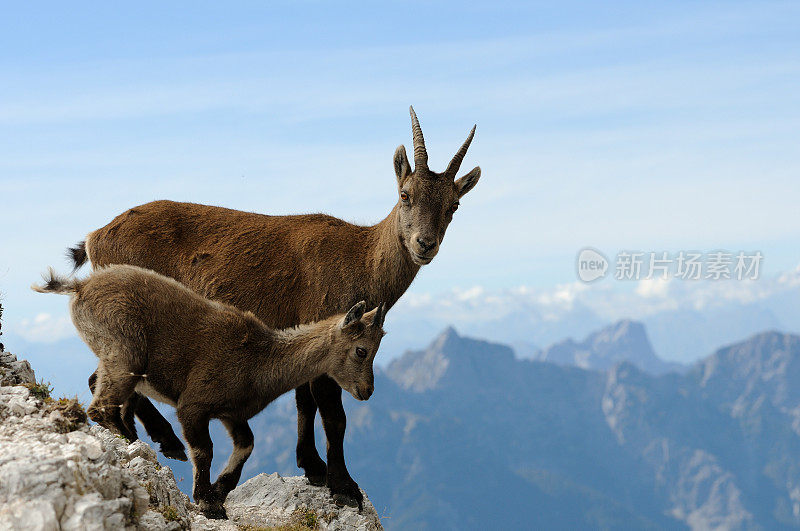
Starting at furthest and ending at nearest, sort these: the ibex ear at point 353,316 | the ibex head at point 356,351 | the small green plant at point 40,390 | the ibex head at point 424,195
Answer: the ibex head at point 424,195, the ibex head at point 356,351, the ibex ear at point 353,316, the small green plant at point 40,390

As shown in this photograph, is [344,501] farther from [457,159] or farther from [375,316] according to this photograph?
[457,159]

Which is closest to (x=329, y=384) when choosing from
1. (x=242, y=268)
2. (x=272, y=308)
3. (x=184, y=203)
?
(x=272, y=308)

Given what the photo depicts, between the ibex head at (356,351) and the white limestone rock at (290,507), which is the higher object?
the ibex head at (356,351)

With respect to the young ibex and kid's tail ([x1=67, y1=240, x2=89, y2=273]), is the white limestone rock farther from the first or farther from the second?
kid's tail ([x1=67, y1=240, x2=89, y2=273])

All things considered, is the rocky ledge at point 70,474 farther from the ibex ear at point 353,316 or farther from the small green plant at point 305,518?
the ibex ear at point 353,316

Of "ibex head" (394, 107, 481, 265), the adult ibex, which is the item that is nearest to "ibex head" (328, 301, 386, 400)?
the adult ibex

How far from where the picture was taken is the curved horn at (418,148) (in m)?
14.1

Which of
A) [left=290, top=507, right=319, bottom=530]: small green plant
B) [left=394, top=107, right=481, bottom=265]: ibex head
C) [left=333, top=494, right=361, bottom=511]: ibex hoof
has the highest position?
[left=394, top=107, right=481, bottom=265]: ibex head

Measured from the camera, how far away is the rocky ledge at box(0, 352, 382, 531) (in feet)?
27.5

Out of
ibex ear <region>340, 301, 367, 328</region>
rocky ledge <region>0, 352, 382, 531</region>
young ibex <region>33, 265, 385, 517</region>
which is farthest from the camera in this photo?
ibex ear <region>340, 301, 367, 328</region>

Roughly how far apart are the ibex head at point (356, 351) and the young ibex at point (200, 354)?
2cm

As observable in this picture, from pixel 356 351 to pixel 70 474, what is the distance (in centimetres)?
523

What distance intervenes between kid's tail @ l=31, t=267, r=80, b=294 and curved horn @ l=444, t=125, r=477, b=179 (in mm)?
6408

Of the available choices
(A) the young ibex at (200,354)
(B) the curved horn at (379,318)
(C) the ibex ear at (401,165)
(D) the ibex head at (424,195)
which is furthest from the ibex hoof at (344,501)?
(C) the ibex ear at (401,165)
